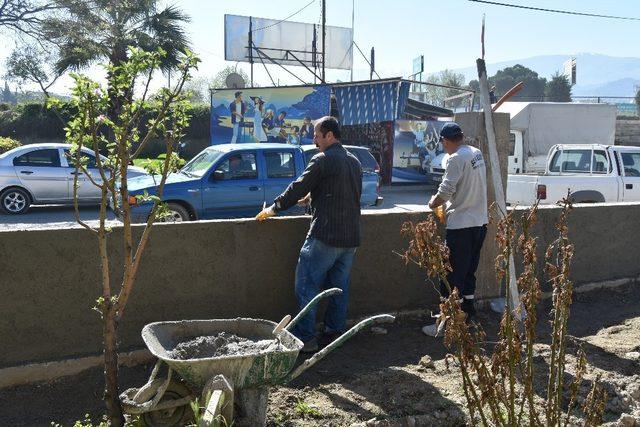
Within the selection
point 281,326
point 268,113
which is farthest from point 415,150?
point 281,326

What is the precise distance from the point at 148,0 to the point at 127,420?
81.4 feet

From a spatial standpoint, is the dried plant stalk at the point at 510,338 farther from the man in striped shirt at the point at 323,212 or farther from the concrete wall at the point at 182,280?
the concrete wall at the point at 182,280

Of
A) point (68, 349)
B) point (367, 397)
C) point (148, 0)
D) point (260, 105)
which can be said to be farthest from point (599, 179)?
point (148, 0)

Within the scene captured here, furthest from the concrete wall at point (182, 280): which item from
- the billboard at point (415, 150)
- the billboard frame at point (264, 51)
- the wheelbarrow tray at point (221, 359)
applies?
the billboard frame at point (264, 51)

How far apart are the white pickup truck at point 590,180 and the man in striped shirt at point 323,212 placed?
8046 mm

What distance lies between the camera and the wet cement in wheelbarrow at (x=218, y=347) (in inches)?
147

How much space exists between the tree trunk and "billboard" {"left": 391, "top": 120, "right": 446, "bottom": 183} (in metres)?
21.4

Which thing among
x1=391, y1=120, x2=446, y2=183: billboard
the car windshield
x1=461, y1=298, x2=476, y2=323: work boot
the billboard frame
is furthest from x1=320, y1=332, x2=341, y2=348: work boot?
the billboard frame

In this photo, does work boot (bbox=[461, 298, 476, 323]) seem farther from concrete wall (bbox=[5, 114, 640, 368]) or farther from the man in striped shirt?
the man in striped shirt

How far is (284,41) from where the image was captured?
103 feet

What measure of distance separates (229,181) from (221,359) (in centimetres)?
895

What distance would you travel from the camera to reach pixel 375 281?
6.09m

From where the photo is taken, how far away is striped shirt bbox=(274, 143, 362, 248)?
204 inches

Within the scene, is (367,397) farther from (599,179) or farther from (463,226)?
(599,179)
